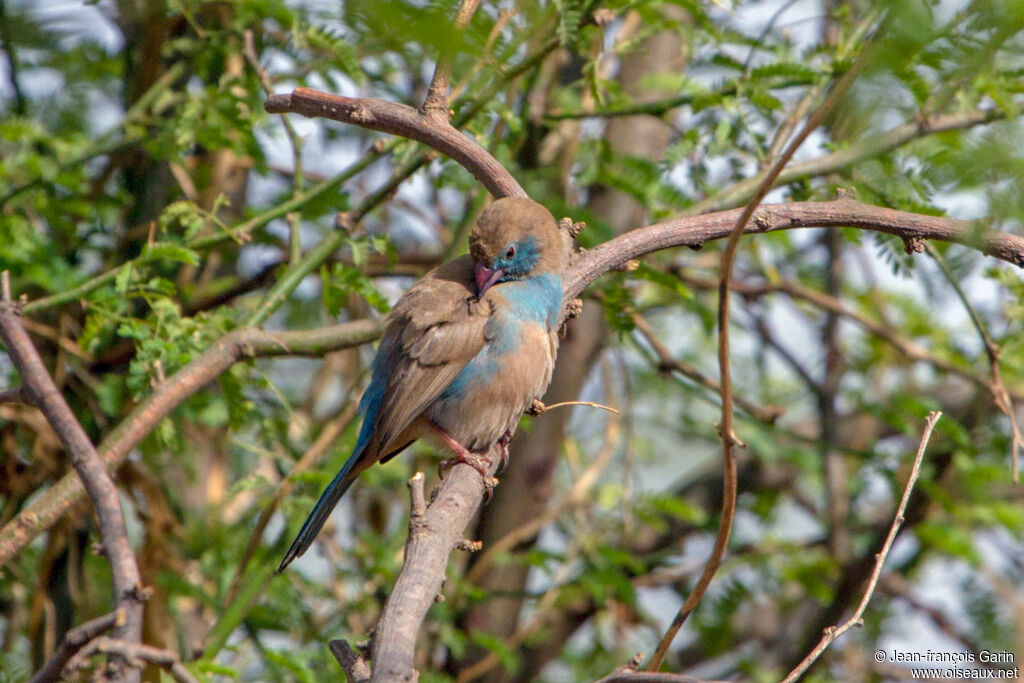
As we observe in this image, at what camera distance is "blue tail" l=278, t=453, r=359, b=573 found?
3.34 meters

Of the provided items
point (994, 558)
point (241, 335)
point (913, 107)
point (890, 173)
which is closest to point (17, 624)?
point (241, 335)

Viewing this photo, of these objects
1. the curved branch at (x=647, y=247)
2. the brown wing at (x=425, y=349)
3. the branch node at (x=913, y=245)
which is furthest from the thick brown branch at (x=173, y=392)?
the branch node at (x=913, y=245)

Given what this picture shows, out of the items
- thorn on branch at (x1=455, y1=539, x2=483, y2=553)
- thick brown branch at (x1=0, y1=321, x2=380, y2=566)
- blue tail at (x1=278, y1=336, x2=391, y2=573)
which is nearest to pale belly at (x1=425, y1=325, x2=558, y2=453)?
blue tail at (x1=278, y1=336, x2=391, y2=573)

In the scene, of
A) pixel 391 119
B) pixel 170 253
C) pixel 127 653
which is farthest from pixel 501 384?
pixel 127 653

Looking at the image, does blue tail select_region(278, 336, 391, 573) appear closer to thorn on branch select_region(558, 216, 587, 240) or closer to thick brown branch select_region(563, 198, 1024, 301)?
thorn on branch select_region(558, 216, 587, 240)

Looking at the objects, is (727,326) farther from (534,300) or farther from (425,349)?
(425,349)

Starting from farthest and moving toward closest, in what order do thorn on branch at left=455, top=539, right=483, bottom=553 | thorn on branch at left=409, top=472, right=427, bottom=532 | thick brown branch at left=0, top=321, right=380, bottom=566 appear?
thick brown branch at left=0, top=321, right=380, bottom=566, thorn on branch at left=455, top=539, right=483, bottom=553, thorn on branch at left=409, top=472, right=427, bottom=532

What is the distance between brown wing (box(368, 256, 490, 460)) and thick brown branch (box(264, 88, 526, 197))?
2.15ft

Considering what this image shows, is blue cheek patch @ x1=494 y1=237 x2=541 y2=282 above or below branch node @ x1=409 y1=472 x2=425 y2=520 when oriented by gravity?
above

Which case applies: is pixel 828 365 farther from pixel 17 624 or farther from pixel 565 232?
pixel 17 624

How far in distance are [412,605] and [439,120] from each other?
4.60 ft

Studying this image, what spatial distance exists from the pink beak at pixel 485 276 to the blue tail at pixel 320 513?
0.71 metres

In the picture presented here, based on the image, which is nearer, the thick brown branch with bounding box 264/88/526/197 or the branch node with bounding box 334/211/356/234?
the thick brown branch with bounding box 264/88/526/197

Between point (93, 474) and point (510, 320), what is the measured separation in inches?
64.9
